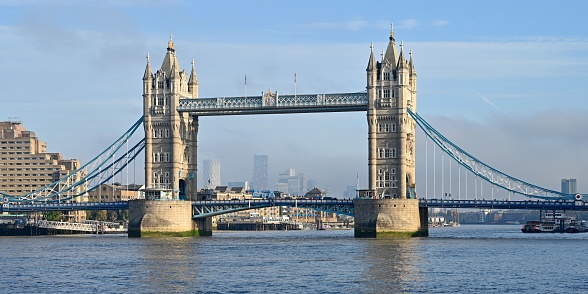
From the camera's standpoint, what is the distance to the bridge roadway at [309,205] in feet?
472

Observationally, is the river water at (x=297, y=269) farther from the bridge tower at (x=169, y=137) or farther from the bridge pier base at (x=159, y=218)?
the bridge tower at (x=169, y=137)

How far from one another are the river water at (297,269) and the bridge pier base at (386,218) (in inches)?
847

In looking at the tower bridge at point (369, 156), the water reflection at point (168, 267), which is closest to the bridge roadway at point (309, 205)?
the tower bridge at point (369, 156)

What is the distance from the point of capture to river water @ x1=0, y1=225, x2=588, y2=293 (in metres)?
72.4

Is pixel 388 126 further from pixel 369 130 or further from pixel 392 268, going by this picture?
pixel 392 268

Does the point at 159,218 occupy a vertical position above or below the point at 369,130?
below

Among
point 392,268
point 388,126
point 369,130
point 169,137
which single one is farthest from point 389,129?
point 392,268

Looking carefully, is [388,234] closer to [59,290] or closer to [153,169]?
[153,169]

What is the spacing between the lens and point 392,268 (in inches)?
3386

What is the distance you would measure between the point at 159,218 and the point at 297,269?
2775 inches

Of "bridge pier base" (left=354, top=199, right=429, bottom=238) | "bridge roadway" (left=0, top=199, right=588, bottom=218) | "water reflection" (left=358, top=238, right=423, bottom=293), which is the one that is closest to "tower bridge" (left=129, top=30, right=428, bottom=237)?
"bridge pier base" (left=354, top=199, right=429, bottom=238)

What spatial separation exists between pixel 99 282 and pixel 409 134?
85.9 m

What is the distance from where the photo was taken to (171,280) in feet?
249

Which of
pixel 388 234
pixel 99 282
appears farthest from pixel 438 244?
pixel 99 282
